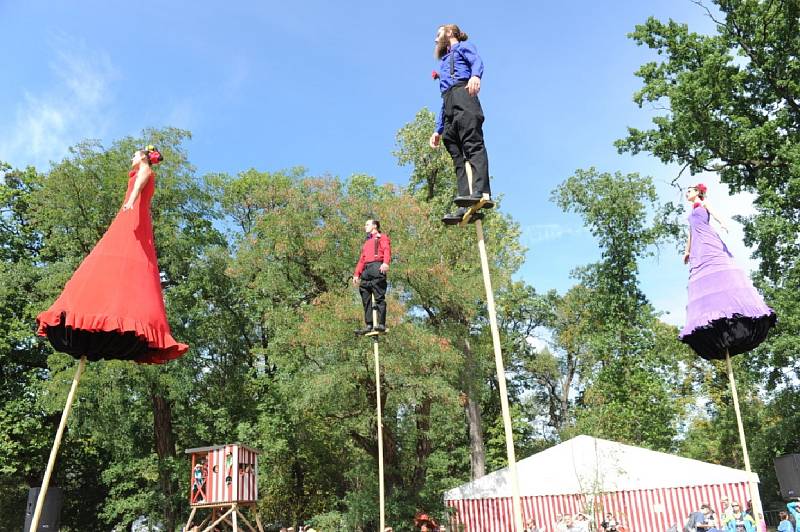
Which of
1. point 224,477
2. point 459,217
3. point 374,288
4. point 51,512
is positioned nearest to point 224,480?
point 224,477

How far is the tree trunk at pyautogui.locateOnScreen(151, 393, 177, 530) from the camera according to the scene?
1794 centimetres

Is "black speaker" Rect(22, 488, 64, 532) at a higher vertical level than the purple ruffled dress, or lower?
lower

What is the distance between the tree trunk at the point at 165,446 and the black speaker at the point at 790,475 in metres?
15.8

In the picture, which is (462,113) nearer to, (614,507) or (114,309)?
(114,309)

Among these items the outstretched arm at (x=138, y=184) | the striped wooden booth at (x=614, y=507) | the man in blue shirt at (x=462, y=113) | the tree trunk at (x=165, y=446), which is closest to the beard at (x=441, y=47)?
the man in blue shirt at (x=462, y=113)

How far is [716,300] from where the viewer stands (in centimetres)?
695

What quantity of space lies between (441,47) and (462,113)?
0.74 metres

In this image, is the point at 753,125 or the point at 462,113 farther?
the point at 753,125

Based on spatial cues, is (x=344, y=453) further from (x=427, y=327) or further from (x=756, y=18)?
(x=756, y=18)

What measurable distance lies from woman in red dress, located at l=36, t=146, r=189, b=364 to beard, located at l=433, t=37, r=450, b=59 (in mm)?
3267

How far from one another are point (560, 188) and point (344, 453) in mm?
13312

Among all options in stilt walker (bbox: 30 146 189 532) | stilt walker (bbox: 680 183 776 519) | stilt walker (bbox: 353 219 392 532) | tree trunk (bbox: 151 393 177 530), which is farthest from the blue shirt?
tree trunk (bbox: 151 393 177 530)

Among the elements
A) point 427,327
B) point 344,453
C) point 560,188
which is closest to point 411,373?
point 427,327

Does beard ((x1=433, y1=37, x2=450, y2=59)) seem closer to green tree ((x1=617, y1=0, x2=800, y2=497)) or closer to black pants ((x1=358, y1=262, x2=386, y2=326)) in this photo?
black pants ((x1=358, y1=262, x2=386, y2=326))
